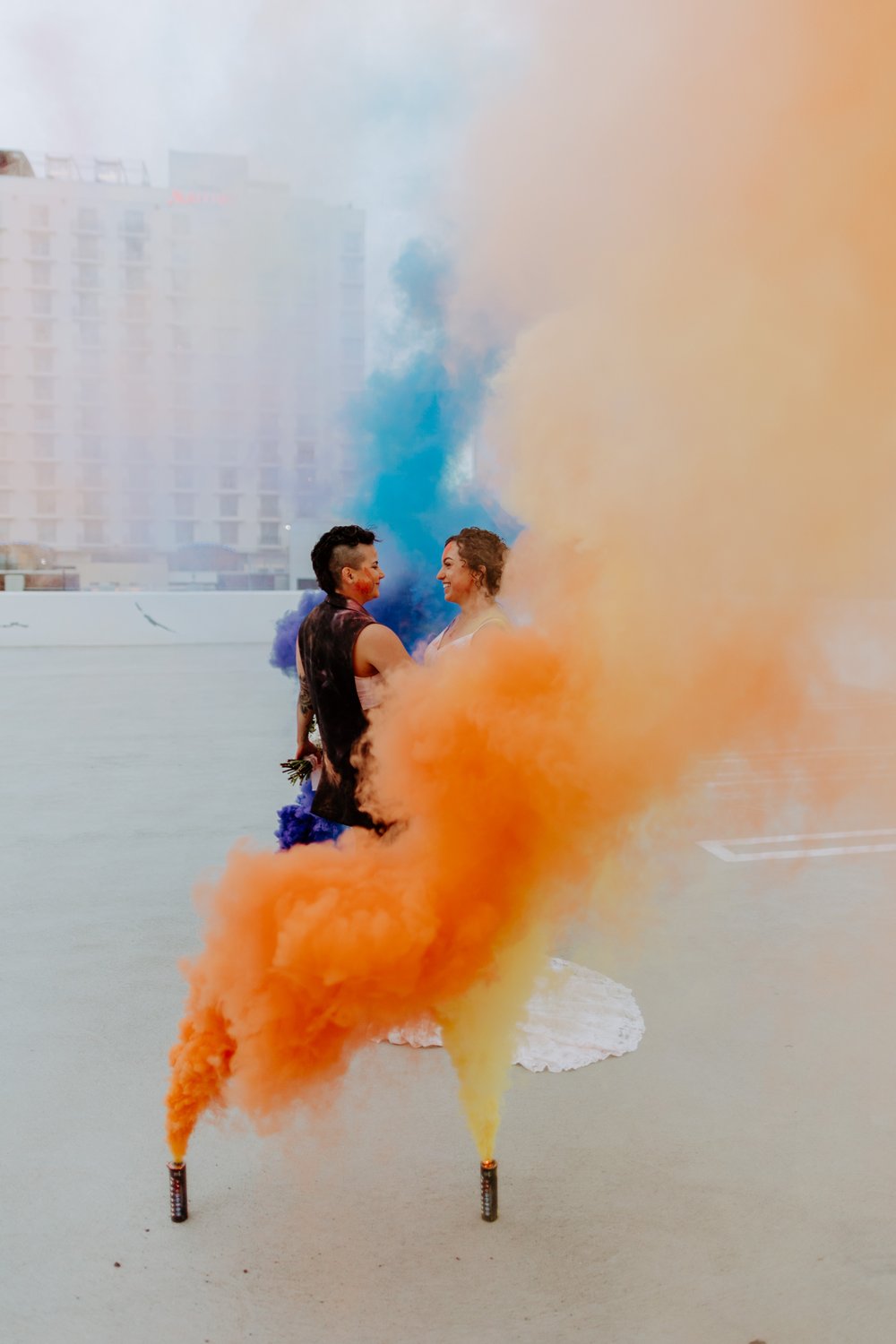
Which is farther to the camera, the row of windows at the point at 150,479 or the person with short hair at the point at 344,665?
the row of windows at the point at 150,479

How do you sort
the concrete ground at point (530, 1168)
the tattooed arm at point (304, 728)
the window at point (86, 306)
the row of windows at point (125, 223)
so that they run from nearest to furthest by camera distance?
the concrete ground at point (530, 1168)
the tattooed arm at point (304, 728)
the row of windows at point (125, 223)
the window at point (86, 306)

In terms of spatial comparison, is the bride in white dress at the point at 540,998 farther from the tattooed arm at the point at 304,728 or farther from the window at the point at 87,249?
the window at the point at 87,249

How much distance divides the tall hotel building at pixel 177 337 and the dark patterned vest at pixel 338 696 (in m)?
1.28

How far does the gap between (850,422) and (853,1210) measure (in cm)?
166

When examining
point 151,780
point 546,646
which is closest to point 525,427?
point 546,646

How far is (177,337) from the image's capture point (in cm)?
405

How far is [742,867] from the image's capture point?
4395mm

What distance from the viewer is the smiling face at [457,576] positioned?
8.07 ft

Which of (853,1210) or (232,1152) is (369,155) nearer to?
(232,1152)

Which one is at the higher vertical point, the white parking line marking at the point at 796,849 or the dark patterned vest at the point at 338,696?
the dark patterned vest at the point at 338,696

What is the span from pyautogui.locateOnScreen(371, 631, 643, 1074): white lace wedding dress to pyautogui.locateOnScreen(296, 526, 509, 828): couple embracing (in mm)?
170

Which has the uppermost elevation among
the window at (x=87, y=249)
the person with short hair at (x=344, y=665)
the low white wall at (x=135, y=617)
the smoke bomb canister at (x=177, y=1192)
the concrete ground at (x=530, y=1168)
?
the window at (x=87, y=249)

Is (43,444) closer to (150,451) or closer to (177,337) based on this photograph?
(150,451)

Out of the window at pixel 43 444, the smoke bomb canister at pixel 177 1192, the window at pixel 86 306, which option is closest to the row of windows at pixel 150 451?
the window at pixel 43 444
